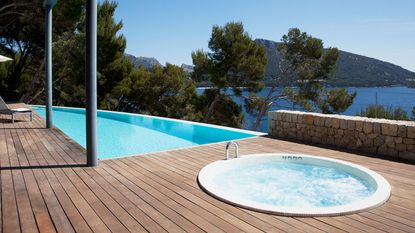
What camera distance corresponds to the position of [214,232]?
2572mm

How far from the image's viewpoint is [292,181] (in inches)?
A: 200

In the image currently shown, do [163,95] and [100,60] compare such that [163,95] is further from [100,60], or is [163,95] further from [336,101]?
[336,101]

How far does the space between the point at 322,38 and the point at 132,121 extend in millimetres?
13678

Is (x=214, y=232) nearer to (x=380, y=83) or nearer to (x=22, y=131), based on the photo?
(x=22, y=131)

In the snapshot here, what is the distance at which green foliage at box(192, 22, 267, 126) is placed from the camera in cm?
1839

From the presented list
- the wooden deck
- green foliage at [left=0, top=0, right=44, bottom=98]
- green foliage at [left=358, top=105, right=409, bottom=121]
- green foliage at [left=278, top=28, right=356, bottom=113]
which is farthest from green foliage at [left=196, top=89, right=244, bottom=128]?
the wooden deck

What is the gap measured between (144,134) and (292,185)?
16.1ft

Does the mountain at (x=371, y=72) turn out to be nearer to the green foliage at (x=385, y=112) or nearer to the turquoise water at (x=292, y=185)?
the green foliage at (x=385, y=112)

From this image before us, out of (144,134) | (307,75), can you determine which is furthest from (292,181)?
(307,75)

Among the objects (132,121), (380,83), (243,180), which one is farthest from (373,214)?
(380,83)

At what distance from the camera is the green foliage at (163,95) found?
19.6 metres

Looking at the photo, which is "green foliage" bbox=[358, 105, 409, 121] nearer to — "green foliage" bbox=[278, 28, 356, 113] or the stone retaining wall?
the stone retaining wall

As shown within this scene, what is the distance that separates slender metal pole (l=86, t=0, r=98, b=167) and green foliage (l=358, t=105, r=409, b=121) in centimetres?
867

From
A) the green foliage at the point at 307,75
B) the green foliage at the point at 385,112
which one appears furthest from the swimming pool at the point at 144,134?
the green foliage at the point at 307,75
